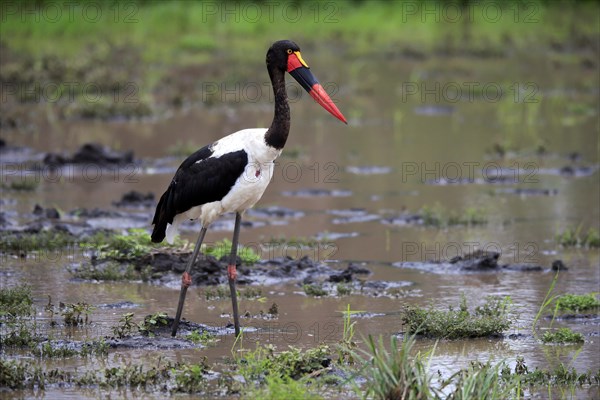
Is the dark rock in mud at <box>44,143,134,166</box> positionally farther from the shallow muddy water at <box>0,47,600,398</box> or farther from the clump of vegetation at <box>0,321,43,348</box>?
the clump of vegetation at <box>0,321,43,348</box>

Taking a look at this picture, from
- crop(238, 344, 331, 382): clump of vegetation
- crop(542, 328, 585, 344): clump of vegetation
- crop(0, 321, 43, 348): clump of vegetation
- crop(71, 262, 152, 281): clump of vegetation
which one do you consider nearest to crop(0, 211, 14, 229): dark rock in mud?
crop(71, 262, 152, 281): clump of vegetation

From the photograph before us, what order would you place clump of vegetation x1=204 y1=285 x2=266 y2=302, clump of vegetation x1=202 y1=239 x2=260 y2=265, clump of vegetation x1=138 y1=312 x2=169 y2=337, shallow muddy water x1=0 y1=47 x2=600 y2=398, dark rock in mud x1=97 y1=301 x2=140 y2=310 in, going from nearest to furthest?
clump of vegetation x1=138 y1=312 x2=169 y2=337 < shallow muddy water x1=0 y1=47 x2=600 y2=398 < dark rock in mud x1=97 y1=301 x2=140 y2=310 < clump of vegetation x1=204 y1=285 x2=266 y2=302 < clump of vegetation x1=202 y1=239 x2=260 y2=265

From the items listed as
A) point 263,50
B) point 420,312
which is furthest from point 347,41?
point 420,312

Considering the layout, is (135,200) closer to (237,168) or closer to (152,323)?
(152,323)

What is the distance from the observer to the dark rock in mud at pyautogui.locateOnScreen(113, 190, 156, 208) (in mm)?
11359

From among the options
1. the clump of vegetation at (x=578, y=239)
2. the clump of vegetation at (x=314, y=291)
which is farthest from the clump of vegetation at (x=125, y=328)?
the clump of vegetation at (x=578, y=239)

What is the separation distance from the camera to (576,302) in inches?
306

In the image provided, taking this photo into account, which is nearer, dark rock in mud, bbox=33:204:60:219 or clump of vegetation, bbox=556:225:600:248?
clump of vegetation, bbox=556:225:600:248

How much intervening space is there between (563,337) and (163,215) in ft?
8.81

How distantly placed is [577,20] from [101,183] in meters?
17.1

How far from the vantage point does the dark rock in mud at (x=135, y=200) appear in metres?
11.4

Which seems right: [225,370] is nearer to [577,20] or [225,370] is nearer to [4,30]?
[4,30]

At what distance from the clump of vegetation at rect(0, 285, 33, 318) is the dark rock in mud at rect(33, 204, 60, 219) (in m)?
2.74

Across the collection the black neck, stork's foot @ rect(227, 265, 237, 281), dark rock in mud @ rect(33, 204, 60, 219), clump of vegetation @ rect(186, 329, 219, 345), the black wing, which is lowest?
clump of vegetation @ rect(186, 329, 219, 345)
